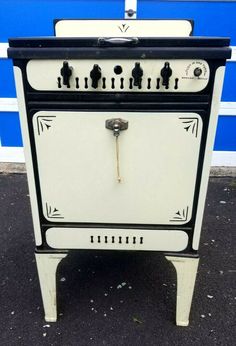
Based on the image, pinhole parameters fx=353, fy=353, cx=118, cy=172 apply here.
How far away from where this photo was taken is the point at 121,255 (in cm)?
221

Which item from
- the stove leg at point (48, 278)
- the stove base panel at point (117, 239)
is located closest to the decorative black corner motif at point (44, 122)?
the stove base panel at point (117, 239)

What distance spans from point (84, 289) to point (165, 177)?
0.91m

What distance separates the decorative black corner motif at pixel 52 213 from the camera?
145 centimetres

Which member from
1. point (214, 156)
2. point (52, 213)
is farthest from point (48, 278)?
point (214, 156)

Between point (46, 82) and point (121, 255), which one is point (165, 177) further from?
point (121, 255)

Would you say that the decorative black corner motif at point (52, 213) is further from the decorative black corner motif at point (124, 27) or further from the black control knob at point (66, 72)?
the decorative black corner motif at point (124, 27)

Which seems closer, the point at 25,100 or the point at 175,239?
the point at 25,100

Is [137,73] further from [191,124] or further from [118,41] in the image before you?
[191,124]

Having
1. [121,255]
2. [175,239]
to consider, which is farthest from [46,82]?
[121,255]

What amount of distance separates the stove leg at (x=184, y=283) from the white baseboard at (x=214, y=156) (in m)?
1.80

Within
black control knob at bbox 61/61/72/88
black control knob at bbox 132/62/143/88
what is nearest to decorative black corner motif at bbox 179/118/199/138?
black control knob at bbox 132/62/143/88

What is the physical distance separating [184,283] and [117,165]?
25.5 inches

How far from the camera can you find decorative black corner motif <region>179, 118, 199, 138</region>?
126 centimetres

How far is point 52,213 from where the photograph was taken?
1.46 meters
